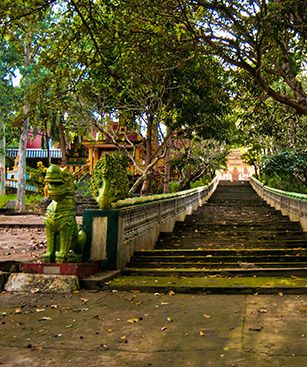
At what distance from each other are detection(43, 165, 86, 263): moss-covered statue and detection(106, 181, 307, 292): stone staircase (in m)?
0.92

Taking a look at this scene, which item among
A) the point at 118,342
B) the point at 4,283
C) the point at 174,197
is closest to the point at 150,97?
the point at 174,197

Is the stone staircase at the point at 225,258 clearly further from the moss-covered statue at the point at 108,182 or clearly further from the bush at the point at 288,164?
the bush at the point at 288,164

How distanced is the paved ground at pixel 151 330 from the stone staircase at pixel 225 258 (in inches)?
27.3

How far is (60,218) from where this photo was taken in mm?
6438

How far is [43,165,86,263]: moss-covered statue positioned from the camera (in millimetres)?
6391

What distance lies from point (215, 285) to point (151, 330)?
2069 millimetres

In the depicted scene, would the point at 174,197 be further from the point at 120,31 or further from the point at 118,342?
the point at 118,342

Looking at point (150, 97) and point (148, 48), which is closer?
point (148, 48)

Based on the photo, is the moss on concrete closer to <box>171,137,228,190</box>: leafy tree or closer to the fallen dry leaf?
the fallen dry leaf

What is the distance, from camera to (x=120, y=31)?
8.18m

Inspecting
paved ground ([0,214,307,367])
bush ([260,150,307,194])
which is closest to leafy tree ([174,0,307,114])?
paved ground ([0,214,307,367])

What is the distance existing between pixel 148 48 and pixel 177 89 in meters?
5.03

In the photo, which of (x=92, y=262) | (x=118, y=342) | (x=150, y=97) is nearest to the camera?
(x=118, y=342)

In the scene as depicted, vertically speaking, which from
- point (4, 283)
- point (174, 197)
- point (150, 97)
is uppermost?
point (150, 97)
